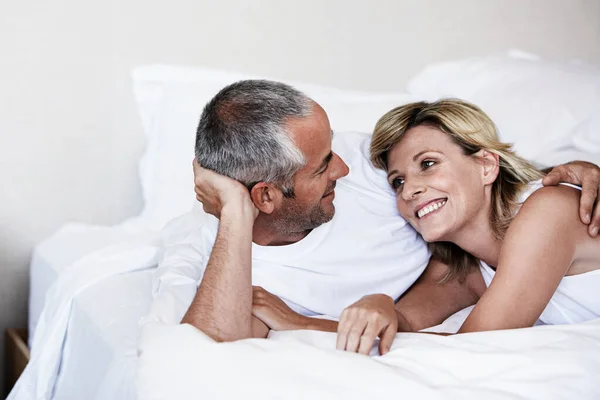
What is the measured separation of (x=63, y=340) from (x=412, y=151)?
0.84 meters

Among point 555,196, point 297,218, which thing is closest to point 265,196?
point 297,218

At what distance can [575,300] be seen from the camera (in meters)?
1.48

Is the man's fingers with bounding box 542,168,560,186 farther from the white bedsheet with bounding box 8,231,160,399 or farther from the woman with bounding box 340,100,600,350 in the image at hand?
the white bedsheet with bounding box 8,231,160,399

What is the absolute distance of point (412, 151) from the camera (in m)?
1.59

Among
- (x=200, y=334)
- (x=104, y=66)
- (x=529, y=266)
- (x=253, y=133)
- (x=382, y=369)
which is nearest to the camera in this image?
(x=382, y=369)

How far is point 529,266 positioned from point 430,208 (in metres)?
0.27

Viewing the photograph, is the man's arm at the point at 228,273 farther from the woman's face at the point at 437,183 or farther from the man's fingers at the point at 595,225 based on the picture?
the man's fingers at the point at 595,225

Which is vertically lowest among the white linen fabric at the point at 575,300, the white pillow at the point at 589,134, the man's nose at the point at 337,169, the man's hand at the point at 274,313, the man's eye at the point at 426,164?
the man's hand at the point at 274,313

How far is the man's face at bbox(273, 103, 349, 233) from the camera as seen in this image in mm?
1481

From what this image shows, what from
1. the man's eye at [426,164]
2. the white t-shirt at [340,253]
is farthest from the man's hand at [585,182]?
the white t-shirt at [340,253]

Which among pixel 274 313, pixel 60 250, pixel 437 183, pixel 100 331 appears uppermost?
pixel 437 183

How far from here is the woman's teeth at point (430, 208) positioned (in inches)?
60.6

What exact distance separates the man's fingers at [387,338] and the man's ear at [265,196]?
1.21ft

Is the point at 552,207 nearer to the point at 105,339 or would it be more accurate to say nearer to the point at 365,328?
the point at 365,328
